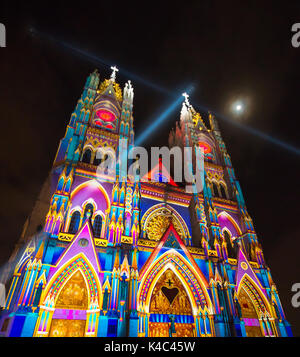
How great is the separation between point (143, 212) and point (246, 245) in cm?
1106

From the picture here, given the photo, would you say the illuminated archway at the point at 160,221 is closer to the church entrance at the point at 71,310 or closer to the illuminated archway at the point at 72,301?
the illuminated archway at the point at 72,301

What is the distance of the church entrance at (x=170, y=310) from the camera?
14234mm

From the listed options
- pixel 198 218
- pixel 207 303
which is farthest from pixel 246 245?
pixel 207 303

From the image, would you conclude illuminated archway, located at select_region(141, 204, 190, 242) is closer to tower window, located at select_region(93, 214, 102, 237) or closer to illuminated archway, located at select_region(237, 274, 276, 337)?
tower window, located at select_region(93, 214, 102, 237)

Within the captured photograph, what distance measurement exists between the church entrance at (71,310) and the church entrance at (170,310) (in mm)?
4657

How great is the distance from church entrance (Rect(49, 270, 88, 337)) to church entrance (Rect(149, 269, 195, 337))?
4.66 m

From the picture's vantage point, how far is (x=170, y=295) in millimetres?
15594

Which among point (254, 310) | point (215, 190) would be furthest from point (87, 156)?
point (254, 310)

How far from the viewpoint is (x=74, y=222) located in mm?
16547

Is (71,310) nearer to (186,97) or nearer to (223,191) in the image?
(223,191)

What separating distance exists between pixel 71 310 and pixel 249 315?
1375cm

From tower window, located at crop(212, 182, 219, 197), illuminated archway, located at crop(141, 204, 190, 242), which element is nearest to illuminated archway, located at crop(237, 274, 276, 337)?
illuminated archway, located at crop(141, 204, 190, 242)

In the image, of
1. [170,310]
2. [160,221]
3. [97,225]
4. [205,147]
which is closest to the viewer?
[170,310]
